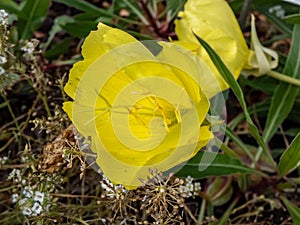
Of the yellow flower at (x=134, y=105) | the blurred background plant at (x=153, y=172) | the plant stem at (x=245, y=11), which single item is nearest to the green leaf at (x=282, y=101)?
the blurred background plant at (x=153, y=172)

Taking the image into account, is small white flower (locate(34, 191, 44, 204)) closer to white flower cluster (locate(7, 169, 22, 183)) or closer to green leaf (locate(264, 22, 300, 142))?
white flower cluster (locate(7, 169, 22, 183))

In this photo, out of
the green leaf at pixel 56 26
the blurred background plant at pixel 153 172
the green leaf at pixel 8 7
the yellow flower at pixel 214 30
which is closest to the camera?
the blurred background plant at pixel 153 172

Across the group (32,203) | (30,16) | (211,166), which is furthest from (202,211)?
(30,16)

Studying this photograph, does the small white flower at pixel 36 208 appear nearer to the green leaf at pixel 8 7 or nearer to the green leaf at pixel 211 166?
the green leaf at pixel 211 166

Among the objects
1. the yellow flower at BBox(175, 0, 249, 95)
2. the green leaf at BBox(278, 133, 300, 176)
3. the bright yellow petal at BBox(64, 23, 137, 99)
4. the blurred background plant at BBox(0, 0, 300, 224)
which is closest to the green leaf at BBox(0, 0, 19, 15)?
the blurred background plant at BBox(0, 0, 300, 224)

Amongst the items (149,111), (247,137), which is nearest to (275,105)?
(247,137)

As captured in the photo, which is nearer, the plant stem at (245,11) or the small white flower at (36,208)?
the small white flower at (36,208)
